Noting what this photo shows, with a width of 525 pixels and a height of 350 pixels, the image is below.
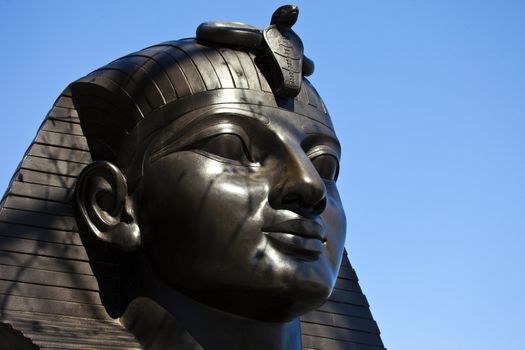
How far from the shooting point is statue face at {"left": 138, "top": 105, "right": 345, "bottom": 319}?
5.43m

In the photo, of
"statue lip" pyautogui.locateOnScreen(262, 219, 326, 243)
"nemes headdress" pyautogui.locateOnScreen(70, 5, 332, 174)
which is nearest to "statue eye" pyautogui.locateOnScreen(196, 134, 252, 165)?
"nemes headdress" pyautogui.locateOnScreen(70, 5, 332, 174)

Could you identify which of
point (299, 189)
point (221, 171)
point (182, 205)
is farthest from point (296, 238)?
point (182, 205)

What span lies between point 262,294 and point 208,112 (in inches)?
44.9

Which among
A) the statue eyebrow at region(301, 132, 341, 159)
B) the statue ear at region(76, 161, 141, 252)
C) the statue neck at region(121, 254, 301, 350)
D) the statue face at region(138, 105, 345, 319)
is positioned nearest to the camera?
the statue face at region(138, 105, 345, 319)

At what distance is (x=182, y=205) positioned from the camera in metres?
5.54

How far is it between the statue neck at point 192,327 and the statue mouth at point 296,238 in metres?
0.50

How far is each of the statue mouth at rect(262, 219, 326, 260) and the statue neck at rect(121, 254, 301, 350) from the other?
0.50m

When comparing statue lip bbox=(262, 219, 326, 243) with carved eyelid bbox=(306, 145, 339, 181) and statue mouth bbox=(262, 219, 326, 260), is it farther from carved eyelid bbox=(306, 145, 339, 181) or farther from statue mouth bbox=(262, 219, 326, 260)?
carved eyelid bbox=(306, 145, 339, 181)

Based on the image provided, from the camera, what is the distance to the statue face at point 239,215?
17.8 feet

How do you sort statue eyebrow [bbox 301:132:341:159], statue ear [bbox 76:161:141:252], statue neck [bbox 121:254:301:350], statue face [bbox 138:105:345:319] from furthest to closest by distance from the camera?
statue eyebrow [bbox 301:132:341:159] < statue ear [bbox 76:161:141:252] < statue neck [bbox 121:254:301:350] < statue face [bbox 138:105:345:319]

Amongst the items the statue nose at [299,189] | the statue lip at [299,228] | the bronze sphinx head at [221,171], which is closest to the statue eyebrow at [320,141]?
the bronze sphinx head at [221,171]

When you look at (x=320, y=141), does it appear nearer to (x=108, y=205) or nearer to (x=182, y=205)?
(x=182, y=205)

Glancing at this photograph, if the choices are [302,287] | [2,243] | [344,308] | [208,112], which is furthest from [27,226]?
[344,308]

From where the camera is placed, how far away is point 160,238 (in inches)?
222
